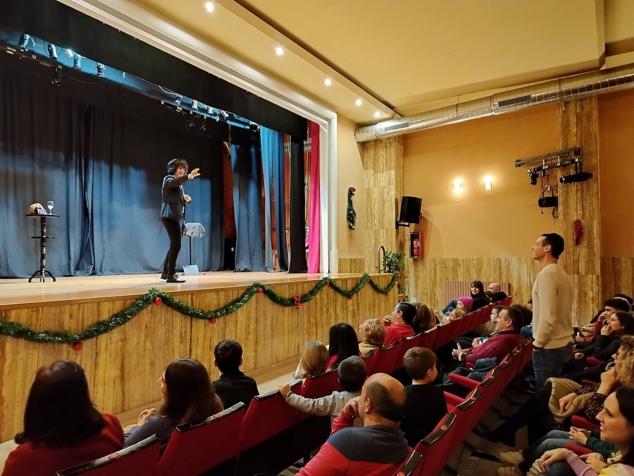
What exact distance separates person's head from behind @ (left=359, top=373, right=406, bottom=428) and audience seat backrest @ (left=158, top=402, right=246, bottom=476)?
0.55 metres

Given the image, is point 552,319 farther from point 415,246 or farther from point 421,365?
point 415,246

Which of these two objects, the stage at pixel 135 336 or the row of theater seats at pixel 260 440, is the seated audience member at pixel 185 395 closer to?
the row of theater seats at pixel 260 440

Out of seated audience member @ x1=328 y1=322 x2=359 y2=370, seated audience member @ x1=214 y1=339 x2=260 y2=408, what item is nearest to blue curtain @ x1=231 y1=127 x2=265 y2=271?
seated audience member @ x1=328 y1=322 x2=359 y2=370

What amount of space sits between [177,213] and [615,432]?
15.8 ft

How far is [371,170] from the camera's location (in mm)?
9664

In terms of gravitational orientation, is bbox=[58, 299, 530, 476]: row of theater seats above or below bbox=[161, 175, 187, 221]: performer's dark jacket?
below

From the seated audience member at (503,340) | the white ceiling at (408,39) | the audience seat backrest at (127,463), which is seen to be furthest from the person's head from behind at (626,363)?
the white ceiling at (408,39)

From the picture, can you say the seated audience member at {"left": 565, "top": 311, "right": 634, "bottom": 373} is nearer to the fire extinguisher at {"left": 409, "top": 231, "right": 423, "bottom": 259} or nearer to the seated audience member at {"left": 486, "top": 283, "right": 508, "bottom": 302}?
the seated audience member at {"left": 486, "top": 283, "right": 508, "bottom": 302}

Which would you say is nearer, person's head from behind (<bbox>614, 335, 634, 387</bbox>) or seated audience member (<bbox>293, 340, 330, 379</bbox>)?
person's head from behind (<bbox>614, 335, 634, 387</bbox>)

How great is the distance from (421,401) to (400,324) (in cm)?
180

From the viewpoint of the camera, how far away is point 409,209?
9.09 metres

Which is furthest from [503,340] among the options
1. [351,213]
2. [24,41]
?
[351,213]

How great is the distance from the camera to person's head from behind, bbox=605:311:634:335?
342 cm

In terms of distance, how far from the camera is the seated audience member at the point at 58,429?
4.71ft
